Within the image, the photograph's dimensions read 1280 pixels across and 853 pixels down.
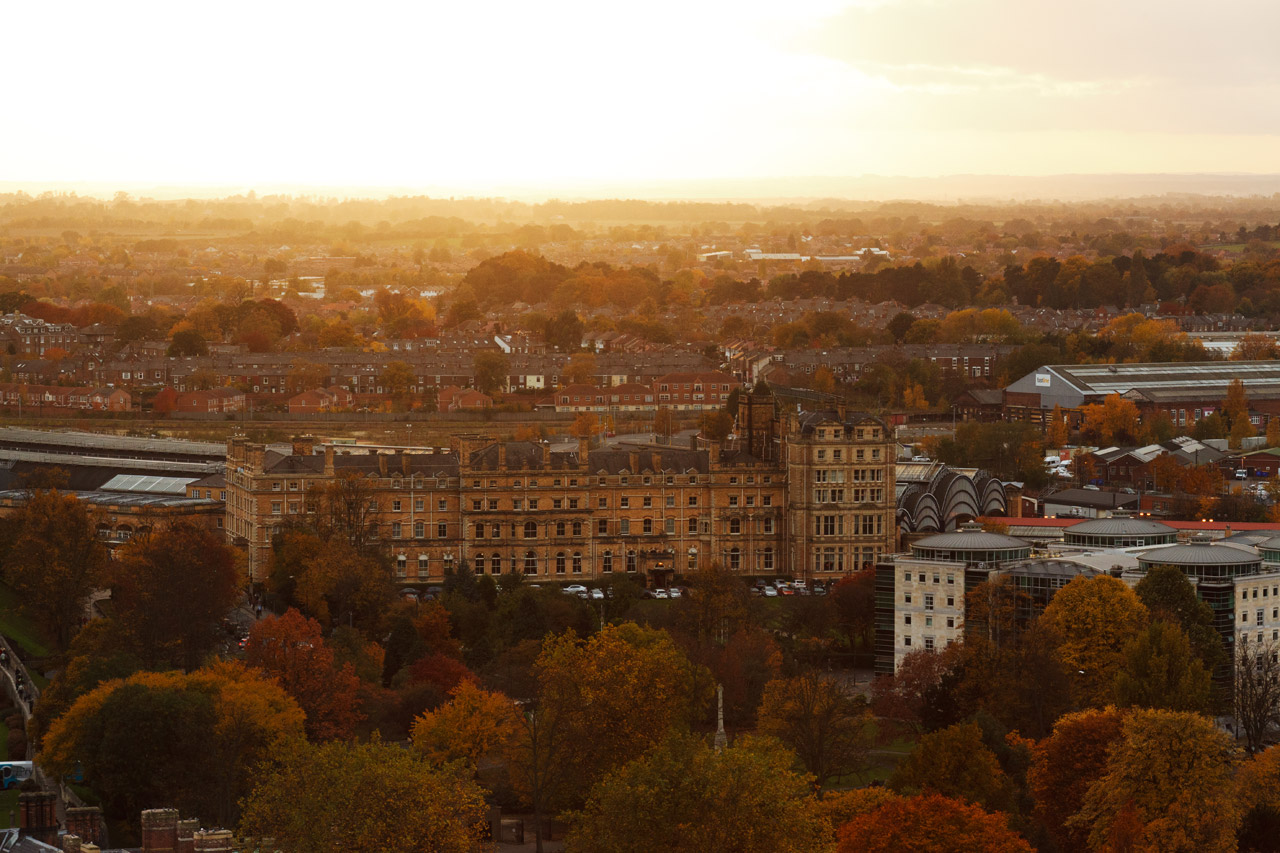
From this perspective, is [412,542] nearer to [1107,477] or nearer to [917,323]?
[1107,477]

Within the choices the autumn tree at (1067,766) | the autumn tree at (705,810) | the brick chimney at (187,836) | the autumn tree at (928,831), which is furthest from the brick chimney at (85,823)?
the autumn tree at (1067,766)

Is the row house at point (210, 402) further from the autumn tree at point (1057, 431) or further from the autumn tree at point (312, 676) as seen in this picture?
the autumn tree at point (312, 676)

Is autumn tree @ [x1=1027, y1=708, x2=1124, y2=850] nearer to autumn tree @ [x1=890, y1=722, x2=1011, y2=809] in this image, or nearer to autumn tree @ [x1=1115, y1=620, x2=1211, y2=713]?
autumn tree @ [x1=890, y1=722, x2=1011, y2=809]

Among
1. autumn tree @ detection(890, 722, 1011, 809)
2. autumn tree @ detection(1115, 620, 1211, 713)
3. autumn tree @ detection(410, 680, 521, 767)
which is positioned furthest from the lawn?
autumn tree @ detection(1115, 620, 1211, 713)

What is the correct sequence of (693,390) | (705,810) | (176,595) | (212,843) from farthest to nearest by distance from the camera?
(693,390)
(176,595)
(705,810)
(212,843)

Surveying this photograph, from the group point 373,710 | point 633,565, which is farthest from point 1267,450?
point 373,710

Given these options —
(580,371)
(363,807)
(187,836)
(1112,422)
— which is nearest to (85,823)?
(187,836)

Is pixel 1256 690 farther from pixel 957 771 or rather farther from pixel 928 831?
pixel 928 831
